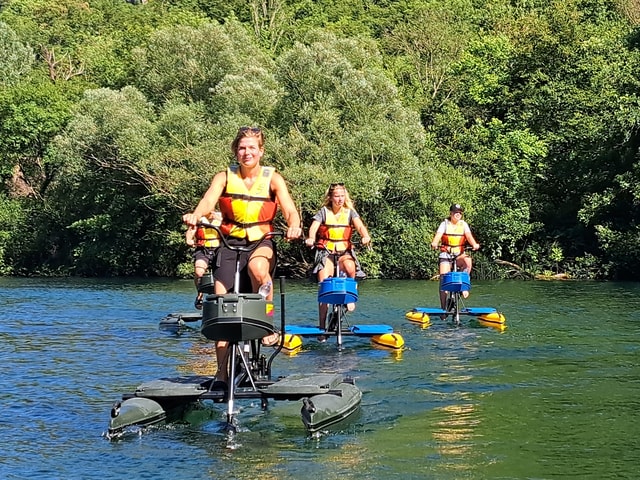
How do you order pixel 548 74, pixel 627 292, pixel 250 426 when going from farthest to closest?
1. pixel 548 74
2. pixel 627 292
3. pixel 250 426

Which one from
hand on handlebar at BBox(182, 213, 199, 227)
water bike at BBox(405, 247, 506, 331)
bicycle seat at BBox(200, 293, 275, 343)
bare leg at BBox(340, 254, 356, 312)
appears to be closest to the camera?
bicycle seat at BBox(200, 293, 275, 343)

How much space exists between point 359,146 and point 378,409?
96.0 ft

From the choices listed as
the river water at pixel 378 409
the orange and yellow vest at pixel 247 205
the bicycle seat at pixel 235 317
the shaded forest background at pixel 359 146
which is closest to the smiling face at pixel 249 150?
the orange and yellow vest at pixel 247 205

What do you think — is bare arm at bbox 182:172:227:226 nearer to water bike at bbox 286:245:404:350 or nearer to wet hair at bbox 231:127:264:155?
wet hair at bbox 231:127:264:155

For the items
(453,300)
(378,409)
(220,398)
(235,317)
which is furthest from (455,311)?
(235,317)

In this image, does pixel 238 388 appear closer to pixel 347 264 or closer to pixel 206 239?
pixel 347 264

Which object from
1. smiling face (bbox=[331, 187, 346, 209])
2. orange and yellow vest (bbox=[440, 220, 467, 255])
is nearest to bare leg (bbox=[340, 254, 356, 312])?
smiling face (bbox=[331, 187, 346, 209])

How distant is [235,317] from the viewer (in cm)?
747

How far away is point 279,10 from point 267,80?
29.5 m

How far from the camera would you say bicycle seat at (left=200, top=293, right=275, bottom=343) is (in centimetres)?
748

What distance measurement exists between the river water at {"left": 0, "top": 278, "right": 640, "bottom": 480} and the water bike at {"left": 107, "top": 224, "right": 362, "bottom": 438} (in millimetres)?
138

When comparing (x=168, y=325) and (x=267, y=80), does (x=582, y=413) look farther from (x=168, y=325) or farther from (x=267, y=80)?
(x=267, y=80)

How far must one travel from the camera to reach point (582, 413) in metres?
8.45

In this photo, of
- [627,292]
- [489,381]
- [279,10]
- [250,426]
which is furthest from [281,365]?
[279,10]
